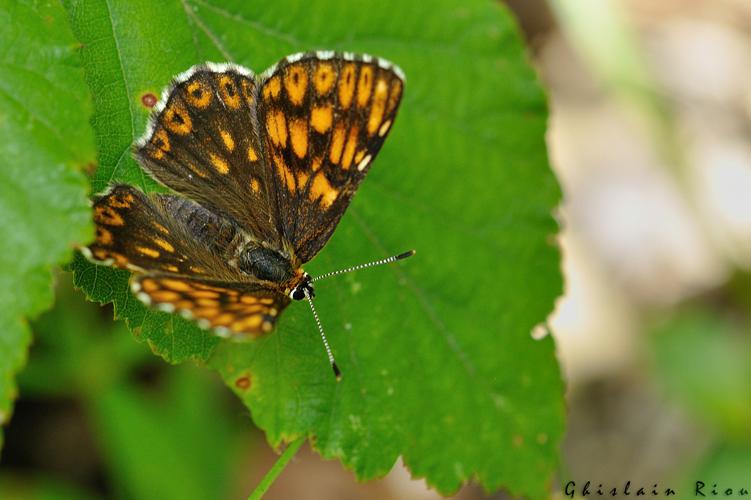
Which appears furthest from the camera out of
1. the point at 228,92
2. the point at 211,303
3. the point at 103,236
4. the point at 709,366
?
the point at 709,366

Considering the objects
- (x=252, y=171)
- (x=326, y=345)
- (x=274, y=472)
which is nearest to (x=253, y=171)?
(x=252, y=171)

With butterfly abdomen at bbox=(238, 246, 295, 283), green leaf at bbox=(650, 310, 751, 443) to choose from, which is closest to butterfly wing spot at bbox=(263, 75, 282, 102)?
butterfly abdomen at bbox=(238, 246, 295, 283)

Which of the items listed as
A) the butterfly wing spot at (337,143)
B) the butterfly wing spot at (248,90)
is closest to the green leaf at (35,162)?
the butterfly wing spot at (248,90)

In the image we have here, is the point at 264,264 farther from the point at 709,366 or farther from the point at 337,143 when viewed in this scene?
the point at 709,366

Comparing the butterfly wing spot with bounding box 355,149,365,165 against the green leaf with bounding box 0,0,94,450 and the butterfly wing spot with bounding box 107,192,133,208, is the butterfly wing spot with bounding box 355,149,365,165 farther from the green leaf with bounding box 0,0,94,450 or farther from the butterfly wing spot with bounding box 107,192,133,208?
the green leaf with bounding box 0,0,94,450

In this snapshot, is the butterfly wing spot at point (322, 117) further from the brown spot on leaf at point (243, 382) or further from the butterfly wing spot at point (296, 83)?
the brown spot on leaf at point (243, 382)

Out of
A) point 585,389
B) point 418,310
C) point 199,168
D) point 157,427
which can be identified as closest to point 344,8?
point 199,168
